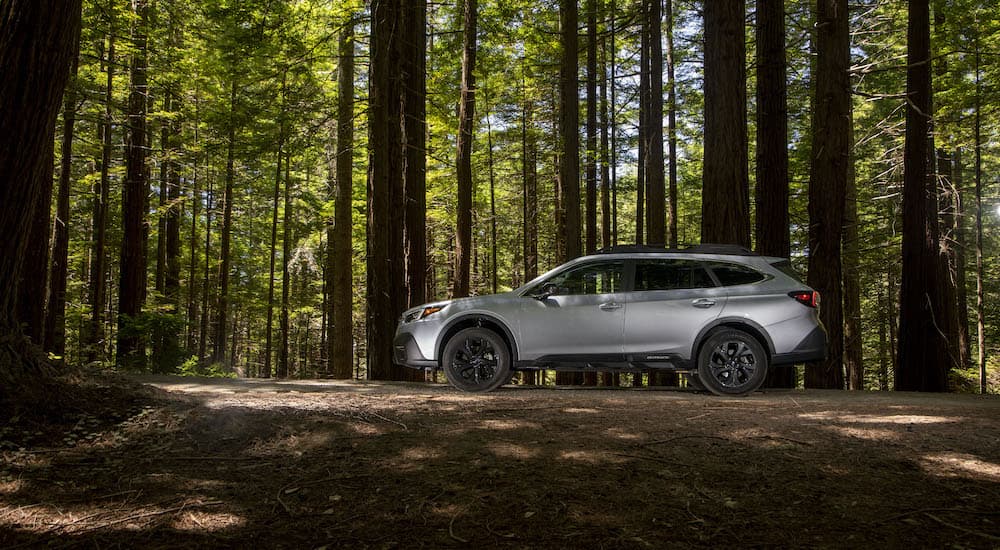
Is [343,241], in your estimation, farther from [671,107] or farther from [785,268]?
[671,107]

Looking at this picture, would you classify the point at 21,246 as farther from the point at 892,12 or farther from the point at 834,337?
the point at 892,12

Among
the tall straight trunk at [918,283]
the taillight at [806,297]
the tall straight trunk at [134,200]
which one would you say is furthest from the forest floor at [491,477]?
the tall straight trunk at [134,200]

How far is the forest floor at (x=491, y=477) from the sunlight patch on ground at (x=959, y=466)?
18 mm

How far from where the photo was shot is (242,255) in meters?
32.6

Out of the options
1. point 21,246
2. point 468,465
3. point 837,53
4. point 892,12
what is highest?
point 892,12

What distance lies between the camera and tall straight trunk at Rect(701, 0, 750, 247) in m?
9.70

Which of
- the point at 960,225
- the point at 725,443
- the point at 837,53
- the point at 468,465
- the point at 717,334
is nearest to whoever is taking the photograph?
the point at 468,465

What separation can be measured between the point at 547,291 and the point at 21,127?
5.75 m

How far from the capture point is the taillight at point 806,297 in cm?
712

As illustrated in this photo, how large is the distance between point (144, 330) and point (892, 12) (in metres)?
23.7

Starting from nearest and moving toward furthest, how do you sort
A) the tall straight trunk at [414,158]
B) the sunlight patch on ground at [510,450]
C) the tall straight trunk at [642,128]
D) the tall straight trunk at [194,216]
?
1. the sunlight patch on ground at [510,450]
2. the tall straight trunk at [414,158]
3. the tall straight trunk at [642,128]
4. the tall straight trunk at [194,216]

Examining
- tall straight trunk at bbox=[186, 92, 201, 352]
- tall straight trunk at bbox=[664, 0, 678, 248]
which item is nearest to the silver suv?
tall straight trunk at bbox=[664, 0, 678, 248]

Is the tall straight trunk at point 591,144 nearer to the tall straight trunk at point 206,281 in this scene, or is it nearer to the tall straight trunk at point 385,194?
the tall straight trunk at point 385,194

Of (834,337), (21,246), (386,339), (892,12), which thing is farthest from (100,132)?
(892,12)
